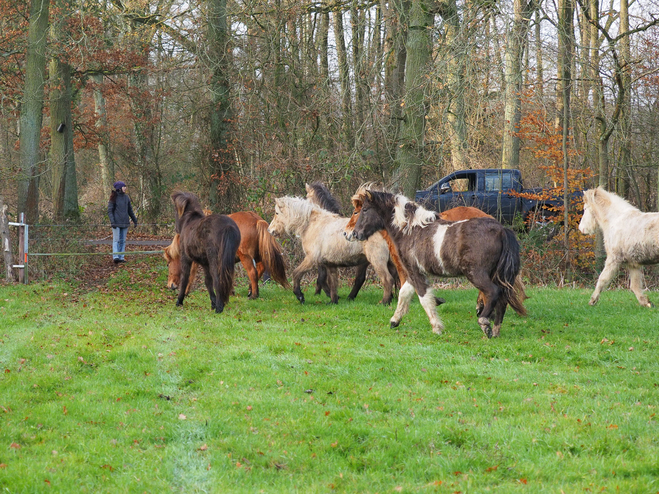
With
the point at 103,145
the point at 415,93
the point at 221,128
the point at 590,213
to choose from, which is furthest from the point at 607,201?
the point at 103,145

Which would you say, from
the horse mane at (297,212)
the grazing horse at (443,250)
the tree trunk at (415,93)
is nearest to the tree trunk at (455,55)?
the tree trunk at (415,93)

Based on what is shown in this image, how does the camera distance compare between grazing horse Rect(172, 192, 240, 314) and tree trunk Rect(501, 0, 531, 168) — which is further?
tree trunk Rect(501, 0, 531, 168)

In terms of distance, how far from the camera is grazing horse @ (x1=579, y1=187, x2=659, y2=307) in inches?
402

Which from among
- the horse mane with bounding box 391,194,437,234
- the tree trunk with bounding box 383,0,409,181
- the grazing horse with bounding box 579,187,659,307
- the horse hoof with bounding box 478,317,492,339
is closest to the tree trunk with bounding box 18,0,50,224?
the tree trunk with bounding box 383,0,409,181

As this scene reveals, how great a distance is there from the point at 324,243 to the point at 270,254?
1.22 m

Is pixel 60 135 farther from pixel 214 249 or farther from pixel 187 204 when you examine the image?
pixel 214 249

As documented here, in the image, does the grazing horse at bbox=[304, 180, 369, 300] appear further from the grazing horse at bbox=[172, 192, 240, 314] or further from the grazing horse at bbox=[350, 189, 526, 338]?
the grazing horse at bbox=[350, 189, 526, 338]

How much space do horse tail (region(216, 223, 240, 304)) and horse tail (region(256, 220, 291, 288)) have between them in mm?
1741

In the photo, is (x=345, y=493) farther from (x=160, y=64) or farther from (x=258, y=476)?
(x=160, y=64)

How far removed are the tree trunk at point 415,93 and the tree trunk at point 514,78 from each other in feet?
5.91

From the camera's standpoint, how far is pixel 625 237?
1053 cm

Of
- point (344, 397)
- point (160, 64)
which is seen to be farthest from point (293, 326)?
point (160, 64)

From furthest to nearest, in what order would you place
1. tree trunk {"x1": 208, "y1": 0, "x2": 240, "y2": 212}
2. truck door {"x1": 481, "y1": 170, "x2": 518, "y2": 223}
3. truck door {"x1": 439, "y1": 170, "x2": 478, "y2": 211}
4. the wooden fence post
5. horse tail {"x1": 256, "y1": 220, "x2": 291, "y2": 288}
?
tree trunk {"x1": 208, "y1": 0, "x2": 240, "y2": 212}
truck door {"x1": 481, "y1": 170, "x2": 518, "y2": 223}
truck door {"x1": 439, "y1": 170, "x2": 478, "y2": 211}
the wooden fence post
horse tail {"x1": 256, "y1": 220, "x2": 291, "y2": 288}

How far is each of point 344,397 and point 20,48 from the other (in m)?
16.8
